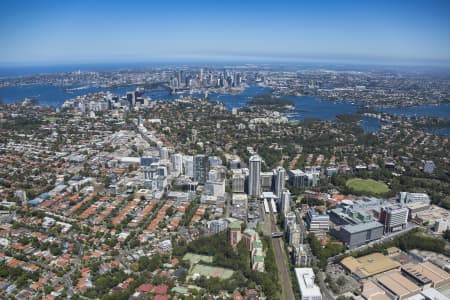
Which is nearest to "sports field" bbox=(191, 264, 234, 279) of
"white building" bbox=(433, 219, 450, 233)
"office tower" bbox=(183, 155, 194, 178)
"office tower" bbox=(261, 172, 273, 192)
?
"office tower" bbox=(261, 172, 273, 192)

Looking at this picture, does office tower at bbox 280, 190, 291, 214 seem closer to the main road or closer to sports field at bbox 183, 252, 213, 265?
the main road

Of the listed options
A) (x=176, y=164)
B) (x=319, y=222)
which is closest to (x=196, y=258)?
(x=319, y=222)

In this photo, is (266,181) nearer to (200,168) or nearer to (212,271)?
(200,168)

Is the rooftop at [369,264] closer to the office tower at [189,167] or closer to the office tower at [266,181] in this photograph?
the office tower at [266,181]

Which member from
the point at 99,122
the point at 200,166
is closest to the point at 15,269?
the point at 200,166

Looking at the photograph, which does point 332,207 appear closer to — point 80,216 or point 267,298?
point 267,298
